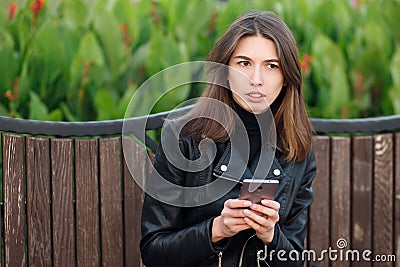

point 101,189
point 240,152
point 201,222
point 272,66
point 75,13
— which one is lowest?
point 201,222

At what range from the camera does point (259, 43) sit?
3.03 metres

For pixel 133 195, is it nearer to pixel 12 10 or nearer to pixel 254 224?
pixel 254 224

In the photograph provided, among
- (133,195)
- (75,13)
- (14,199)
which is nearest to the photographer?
(14,199)

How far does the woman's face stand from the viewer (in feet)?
9.91

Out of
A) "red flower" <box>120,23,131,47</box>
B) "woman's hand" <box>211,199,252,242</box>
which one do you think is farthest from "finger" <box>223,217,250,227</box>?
"red flower" <box>120,23,131,47</box>

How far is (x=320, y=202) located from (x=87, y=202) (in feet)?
3.20

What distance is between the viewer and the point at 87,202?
3.54 metres

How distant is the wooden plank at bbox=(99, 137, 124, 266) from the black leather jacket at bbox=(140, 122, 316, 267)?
0.41 m

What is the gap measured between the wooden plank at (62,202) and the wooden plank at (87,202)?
0.03 meters

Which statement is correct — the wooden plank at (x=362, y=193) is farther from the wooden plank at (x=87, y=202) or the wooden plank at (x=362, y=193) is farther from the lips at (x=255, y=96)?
the wooden plank at (x=87, y=202)

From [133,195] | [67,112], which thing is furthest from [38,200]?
[67,112]

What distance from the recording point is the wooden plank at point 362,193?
12.4 feet

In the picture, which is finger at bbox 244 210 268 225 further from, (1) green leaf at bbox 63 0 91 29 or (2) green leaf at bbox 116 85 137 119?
(1) green leaf at bbox 63 0 91 29

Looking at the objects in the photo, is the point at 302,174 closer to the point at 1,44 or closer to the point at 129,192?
the point at 129,192
